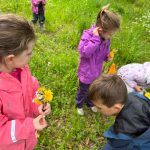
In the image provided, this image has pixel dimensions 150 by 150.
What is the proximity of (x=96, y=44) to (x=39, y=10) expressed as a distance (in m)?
2.50

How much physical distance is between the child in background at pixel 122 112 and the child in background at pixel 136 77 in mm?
1721

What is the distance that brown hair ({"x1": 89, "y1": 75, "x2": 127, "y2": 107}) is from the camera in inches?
79.4

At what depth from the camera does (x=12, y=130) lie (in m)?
1.83

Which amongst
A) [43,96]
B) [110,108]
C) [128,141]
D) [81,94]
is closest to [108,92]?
[110,108]

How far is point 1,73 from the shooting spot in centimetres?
179

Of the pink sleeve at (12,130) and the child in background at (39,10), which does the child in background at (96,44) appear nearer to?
the pink sleeve at (12,130)

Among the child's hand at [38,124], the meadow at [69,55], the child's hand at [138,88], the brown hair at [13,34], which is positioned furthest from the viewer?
the child's hand at [138,88]

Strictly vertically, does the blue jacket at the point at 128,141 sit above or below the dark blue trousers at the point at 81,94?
above

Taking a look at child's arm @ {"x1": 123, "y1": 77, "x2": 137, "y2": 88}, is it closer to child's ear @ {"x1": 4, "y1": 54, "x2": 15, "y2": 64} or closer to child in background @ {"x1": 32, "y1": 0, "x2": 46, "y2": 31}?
child in background @ {"x1": 32, "y1": 0, "x2": 46, "y2": 31}

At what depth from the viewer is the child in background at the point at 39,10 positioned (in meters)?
4.80

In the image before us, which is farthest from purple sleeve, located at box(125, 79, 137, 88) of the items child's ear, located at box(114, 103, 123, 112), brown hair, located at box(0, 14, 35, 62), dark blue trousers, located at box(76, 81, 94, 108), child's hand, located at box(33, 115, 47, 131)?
brown hair, located at box(0, 14, 35, 62)

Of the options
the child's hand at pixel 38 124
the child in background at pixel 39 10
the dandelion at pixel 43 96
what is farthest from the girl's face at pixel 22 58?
the child in background at pixel 39 10

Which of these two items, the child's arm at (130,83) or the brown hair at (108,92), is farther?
the child's arm at (130,83)

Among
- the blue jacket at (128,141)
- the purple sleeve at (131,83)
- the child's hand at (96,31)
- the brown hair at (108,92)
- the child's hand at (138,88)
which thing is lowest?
the child's hand at (138,88)
